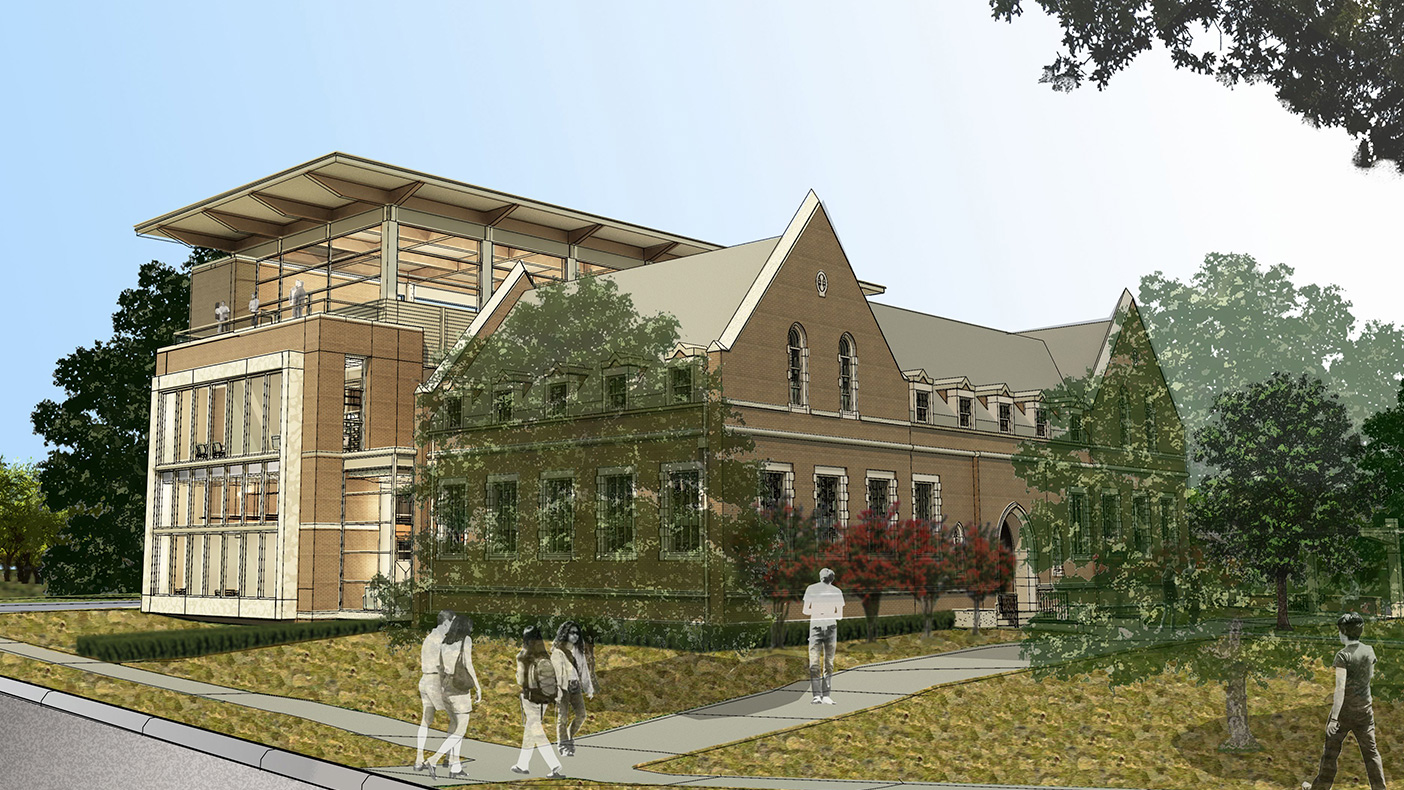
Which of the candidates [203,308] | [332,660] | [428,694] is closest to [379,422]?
[332,660]

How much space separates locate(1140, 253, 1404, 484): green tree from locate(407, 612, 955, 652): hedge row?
60.9 m

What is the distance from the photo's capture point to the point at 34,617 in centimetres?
4231

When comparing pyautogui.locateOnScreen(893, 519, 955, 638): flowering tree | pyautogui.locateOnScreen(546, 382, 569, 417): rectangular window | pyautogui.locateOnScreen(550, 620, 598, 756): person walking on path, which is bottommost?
pyautogui.locateOnScreen(550, 620, 598, 756): person walking on path

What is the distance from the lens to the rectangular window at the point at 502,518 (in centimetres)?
3909

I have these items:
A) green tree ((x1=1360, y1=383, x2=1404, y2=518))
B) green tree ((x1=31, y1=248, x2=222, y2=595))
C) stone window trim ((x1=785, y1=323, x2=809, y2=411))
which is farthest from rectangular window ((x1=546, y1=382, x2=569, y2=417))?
A: green tree ((x1=31, y1=248, x2=222, y2=595))

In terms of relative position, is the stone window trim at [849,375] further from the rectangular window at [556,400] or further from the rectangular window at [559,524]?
the rectangular window at [559,524]

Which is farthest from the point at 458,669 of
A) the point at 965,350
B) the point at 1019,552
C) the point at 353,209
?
the point at 965,350

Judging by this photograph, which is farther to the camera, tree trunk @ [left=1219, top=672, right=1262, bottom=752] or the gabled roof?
the gabled roof

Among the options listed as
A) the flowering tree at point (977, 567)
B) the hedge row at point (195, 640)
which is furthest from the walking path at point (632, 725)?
the flowering tree at point (977, 567)

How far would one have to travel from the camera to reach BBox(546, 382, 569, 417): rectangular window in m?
37.9

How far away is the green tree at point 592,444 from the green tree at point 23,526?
5179 cm

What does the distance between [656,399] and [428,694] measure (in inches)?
789

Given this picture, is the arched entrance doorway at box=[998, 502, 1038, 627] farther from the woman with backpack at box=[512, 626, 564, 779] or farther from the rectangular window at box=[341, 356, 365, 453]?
the woman with backpack at box=[512, 626, 564, 779]

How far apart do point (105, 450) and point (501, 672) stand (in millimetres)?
44775
